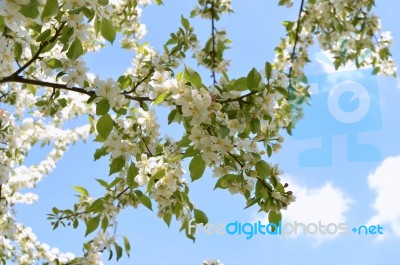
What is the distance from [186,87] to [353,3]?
3095 mm

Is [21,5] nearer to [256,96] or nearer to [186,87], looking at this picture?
[186,87]

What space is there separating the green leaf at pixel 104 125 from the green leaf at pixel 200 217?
55 centimetres

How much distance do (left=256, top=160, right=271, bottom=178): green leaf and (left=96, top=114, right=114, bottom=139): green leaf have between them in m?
0.55

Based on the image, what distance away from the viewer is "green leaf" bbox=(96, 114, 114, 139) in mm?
1618

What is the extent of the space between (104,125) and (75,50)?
14.0 inches

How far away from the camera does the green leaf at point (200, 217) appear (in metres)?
1.91

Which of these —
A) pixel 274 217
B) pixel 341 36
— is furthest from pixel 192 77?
pixel 341 36

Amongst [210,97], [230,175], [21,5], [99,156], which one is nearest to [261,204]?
[230,175]

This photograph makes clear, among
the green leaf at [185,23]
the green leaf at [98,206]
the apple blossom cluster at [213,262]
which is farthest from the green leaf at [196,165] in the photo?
the apple blossom cluster at [213,262]

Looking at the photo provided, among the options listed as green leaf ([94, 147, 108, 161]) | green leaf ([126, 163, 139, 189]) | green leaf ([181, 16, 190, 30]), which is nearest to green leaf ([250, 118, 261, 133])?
green leaf ([126, 163, 139, 189])

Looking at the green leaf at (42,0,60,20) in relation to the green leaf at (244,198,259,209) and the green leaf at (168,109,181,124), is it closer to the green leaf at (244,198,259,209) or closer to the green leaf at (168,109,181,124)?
the green leaf at (168,109,181,124)

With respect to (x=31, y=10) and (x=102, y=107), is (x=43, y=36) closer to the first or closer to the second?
(x=102, y=107)

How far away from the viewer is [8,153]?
95.5 inches

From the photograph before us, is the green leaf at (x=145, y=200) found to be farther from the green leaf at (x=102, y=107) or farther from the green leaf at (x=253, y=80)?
the green leaf at (x=253, y=80)
